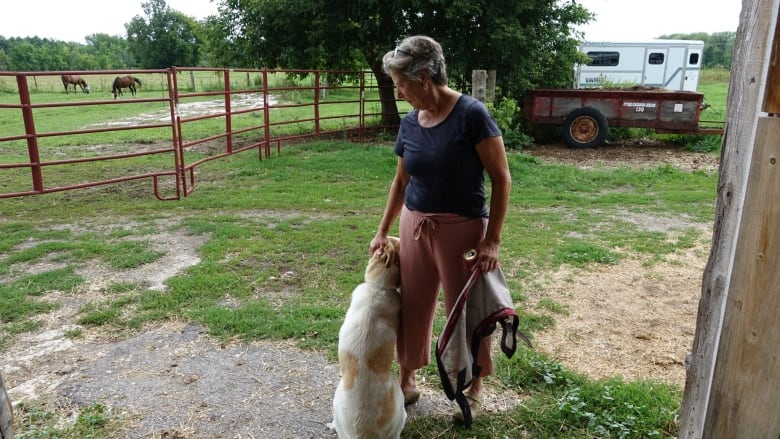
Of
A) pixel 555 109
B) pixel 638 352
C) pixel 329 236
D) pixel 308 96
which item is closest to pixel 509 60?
pixel 555 109

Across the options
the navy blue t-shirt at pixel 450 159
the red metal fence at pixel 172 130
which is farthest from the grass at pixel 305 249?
the navy blue t-shirt at pixel 450 159

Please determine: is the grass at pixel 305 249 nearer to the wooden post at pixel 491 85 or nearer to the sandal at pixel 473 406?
the sandal at pixel 473 406

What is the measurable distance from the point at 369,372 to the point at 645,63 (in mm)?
17029

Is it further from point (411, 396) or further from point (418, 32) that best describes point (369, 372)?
point (418, 32)

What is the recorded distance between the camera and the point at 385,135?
1225 cm

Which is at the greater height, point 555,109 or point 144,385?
point 555,109

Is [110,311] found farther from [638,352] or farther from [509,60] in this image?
[509,60]

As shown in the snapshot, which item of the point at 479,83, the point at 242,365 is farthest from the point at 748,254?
the point at 479,83

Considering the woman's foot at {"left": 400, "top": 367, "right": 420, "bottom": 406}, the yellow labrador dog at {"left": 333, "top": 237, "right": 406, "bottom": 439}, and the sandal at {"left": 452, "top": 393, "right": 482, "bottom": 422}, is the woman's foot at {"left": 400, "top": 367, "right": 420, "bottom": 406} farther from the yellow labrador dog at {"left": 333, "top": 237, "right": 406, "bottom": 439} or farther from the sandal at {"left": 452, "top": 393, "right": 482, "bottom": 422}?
the yellow labrador dog at {"left": 333, "top": 237, "right": 406, "bottom": 439}

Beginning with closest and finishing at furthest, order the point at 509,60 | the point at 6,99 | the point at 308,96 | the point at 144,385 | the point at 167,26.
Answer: the point at 144,385 < the point at 509,60 < the point at 6,99 < the point at 308,96 < the point at 167,26

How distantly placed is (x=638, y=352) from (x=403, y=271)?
1.80 meters

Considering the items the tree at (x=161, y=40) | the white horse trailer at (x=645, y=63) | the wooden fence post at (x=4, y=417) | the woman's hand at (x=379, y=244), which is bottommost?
the wooden fence post at (x=4, y=417)

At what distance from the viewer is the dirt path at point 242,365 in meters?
2.75

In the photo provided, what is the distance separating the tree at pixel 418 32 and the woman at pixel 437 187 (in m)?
8.71
